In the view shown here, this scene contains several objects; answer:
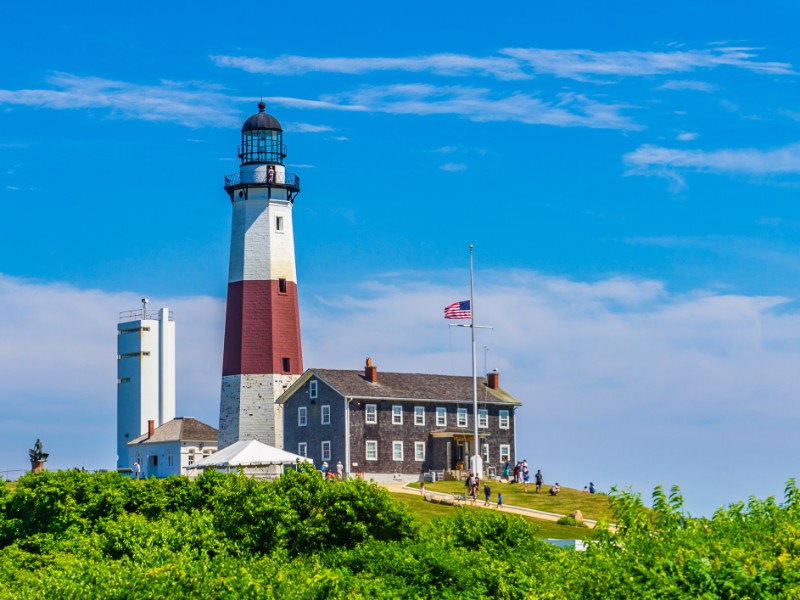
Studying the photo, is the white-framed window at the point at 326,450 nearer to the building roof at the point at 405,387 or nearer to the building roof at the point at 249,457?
the building roof at the point at 405,387

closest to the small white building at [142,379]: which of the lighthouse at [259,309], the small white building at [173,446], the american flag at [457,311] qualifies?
the small white building at [173,446]

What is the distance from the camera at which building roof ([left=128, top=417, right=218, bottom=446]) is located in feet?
255

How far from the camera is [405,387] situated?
71.4 metres

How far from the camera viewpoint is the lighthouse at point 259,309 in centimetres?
6794

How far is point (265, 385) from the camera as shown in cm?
6819

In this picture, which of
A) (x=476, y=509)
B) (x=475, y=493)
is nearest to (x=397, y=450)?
(x=475, y=493)

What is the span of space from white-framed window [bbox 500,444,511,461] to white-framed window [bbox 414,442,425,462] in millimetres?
5384

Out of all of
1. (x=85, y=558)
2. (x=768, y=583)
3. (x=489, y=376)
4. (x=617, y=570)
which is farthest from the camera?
(x=489, y=376)

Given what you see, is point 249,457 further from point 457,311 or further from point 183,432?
point 183,432

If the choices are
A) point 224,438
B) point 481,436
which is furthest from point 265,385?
point 481,436

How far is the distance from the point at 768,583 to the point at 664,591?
136 cm

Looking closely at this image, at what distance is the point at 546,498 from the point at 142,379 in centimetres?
3399

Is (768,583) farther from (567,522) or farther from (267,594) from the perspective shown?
(567,522)

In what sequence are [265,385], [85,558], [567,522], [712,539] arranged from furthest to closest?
[265,385], [567,522], [85,558], [712,539]
